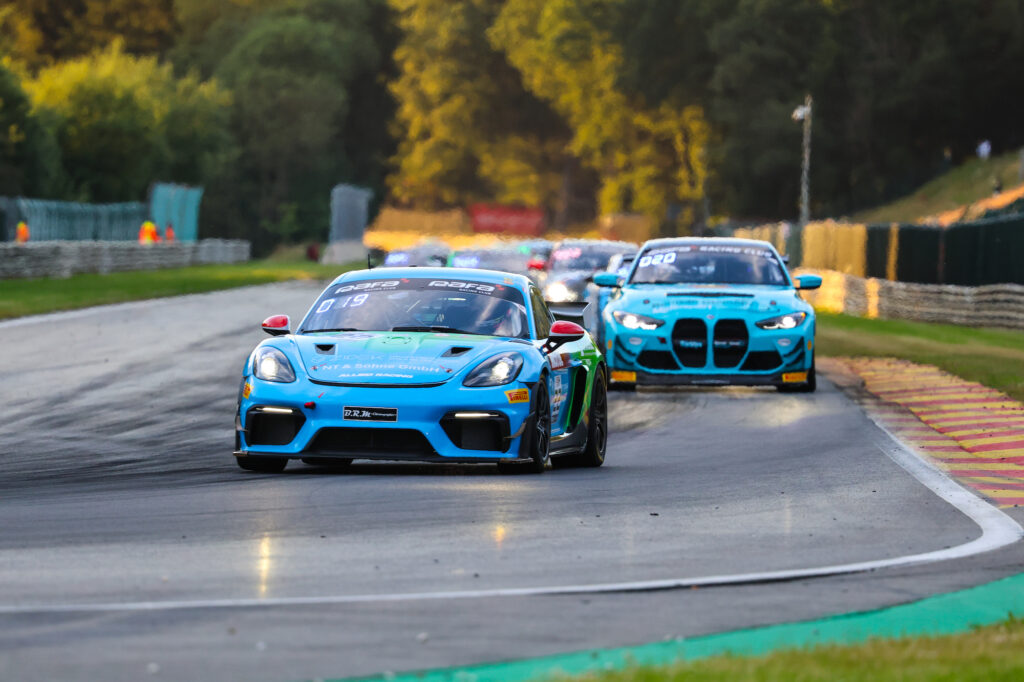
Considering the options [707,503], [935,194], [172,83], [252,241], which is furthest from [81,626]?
[252,241]

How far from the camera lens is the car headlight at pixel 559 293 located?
97.4ft

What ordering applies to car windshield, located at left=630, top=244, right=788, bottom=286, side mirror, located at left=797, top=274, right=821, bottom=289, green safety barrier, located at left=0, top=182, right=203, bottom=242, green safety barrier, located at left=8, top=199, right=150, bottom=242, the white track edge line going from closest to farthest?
the white track edge line < side mirror, located at left=797, top=274, right=821, bottom=289 < car windshield, located at left=630, top=244, right=788, bottom=286 < green safety barrier, located at left=0, top=182, right=203, bottom=242 < green safety barrier, located at left=8, top=199, right=150, bottom=242

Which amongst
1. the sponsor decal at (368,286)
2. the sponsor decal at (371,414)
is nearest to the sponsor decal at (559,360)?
the sponsor decal at (368,286)

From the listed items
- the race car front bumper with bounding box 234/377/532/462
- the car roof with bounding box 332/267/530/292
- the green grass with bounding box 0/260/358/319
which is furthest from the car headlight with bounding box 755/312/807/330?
the green grass with bounding box 0/260/358/319

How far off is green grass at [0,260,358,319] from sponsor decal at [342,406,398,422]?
20.1 meters

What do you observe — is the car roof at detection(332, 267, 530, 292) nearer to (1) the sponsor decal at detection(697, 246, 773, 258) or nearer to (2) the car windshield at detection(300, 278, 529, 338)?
(2) the car windshield at detection(300, 278, 529, 338)

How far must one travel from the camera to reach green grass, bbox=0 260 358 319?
34812 millimetres

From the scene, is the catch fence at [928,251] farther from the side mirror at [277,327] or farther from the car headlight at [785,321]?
the side mirror at [277,327]

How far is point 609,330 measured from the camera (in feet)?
66.7

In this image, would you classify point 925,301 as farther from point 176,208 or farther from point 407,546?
point 176,208

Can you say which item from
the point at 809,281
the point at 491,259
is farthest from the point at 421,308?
the point at 491,259

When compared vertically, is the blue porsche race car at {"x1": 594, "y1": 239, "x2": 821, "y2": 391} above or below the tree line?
below

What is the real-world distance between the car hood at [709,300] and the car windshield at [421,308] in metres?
6.79

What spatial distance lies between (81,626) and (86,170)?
247ft
